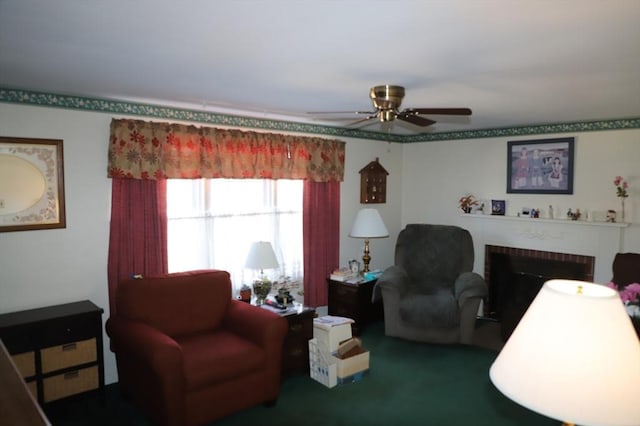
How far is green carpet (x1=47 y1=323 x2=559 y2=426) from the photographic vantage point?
10.1ft

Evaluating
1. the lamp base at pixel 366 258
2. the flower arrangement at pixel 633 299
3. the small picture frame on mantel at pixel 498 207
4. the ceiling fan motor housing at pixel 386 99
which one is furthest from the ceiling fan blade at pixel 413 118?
the small picture frame on mantel at pixel 498 207

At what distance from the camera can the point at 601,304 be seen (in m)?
1.07

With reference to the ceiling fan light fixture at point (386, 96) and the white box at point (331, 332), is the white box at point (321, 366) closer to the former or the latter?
the white box at point (331, 332)

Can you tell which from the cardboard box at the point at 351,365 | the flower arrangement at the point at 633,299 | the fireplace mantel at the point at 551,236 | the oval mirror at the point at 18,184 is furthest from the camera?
the fireplace mantel at the point at 551,236

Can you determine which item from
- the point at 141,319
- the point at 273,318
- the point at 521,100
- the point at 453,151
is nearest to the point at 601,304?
the point at 273,318

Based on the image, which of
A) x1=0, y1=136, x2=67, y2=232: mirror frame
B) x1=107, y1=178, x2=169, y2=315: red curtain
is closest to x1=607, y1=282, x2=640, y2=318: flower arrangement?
x1=107, y1=178, x2=169, y2=315: red curtain

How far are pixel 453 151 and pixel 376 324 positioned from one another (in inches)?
89.1

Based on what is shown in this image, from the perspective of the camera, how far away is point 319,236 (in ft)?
16.0

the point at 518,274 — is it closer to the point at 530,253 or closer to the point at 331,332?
the point at 530,253

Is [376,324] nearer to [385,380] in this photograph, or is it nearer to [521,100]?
[385,380]

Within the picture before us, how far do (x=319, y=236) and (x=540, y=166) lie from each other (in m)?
2.47

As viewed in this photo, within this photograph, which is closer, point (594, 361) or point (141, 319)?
point (594, 361)

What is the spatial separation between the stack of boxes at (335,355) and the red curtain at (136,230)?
1390 mm

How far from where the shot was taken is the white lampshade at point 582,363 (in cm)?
104
